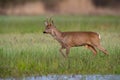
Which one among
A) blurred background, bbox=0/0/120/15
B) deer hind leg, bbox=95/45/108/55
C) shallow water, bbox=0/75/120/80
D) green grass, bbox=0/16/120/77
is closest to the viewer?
shallow water, bbox=0/75/120/80

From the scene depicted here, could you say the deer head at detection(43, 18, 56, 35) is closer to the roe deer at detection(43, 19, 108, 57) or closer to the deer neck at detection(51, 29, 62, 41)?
the deer neck at detection(51, 29, 62, 41)

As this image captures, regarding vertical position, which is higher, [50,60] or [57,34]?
[57,34]

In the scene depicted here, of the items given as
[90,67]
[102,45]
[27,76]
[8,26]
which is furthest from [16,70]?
[8,26]

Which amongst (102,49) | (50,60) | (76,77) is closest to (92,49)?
(102,49)

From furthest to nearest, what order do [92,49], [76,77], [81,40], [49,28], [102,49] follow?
[49,28] → [92,49] → [81,40] → [102,49] → [76,77]

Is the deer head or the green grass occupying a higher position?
the deer head

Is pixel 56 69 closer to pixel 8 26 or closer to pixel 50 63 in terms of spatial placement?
pixel 50 63

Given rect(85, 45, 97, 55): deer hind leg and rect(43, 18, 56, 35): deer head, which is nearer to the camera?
rect(85, 45, 97, 55): deer hind leg

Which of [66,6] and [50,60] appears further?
[66,6]

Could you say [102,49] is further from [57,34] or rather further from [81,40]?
[57,34]

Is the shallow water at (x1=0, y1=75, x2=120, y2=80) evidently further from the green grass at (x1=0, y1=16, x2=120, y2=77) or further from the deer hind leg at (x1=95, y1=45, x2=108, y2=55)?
the deer hind leg at (x1=95, y1=45, x2=108, y2=55)

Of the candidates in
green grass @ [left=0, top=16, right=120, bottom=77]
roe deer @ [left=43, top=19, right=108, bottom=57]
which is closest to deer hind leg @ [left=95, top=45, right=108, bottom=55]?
roe deer @ [left=43, top=19, right=108, bottom=57]

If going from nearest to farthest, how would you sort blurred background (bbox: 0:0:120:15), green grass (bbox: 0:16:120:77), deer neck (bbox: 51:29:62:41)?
green grass (bbox: 0:16:120:77) → deer neck (bbox: 51:29:62:41) → blurred background (bbox: 0:0:120:15)

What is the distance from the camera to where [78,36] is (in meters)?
20.1
